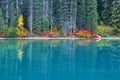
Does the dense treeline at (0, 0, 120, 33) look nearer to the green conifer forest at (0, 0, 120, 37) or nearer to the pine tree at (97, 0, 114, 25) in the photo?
the green conifer forest at (0, 0, 120, 37)

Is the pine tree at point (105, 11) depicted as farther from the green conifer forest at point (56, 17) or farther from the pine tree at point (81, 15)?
the pine tree at point (81, 15)

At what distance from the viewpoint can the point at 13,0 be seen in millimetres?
59688

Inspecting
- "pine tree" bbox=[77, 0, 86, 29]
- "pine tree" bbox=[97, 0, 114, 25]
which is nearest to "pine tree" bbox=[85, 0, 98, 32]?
"pine tree" bbox=[77, 0, 86, 29]

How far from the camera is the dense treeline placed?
5738 cm

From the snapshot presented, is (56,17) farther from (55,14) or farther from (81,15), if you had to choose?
(81,15)

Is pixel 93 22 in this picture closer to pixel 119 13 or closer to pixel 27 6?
pixel 119 13

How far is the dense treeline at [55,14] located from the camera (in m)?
57.4

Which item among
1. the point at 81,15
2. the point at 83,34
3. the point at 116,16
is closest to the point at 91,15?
the point at 81,15

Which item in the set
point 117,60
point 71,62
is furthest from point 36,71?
point 117,60

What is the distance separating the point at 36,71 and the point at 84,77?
11.8 ft

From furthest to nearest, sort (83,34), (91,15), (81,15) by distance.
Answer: (81,15), (91,15), (83,34)

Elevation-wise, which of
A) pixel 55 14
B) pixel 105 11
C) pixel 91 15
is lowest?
pixel 91 15

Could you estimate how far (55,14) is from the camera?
6050 centimetres

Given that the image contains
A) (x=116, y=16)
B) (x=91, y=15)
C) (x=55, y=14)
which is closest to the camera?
(x=91, y=15)
